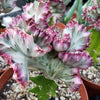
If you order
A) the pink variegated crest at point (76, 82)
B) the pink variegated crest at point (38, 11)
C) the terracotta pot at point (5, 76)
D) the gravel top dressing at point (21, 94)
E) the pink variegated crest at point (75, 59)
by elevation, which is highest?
the pink variegated crest at point (38, 11)

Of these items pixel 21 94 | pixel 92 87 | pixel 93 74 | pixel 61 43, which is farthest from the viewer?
pixel 93 74

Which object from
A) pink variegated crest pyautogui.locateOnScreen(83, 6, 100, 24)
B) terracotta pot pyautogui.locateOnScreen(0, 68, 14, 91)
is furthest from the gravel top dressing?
pink variegated crest pyautogui.locateOnScreen(83, 6, 100, 24)

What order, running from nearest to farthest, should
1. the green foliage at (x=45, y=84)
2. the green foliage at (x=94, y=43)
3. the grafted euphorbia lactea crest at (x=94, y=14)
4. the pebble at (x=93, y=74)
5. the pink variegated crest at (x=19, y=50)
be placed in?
the pink variegated crest at (x=19, y=50)
the green foliage at (x=45, y=84)
the grafted euphorbia lactea crest at (x=94, y=14)
the green foliage at (x=94, y=43)
the pebble at (x=93, y=74)

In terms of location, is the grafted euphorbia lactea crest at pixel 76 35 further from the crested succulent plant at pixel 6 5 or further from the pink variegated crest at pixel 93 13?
the crested succulent plant at pixel 6 5

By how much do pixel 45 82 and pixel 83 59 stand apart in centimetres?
24

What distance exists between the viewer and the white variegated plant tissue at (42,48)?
0.58 m

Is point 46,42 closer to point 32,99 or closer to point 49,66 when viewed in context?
point 49,66

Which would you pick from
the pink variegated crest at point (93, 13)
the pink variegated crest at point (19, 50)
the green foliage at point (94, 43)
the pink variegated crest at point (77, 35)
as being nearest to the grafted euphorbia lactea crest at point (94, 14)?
the pink variegated crest at point (93, 13)

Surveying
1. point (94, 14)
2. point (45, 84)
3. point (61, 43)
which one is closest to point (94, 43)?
point (94, 14)

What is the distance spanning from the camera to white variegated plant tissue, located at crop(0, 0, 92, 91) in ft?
1.90

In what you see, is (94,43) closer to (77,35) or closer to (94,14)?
(94,14)

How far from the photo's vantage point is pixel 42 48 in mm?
600

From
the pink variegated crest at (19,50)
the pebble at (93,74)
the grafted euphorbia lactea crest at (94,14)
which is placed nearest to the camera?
the pink variegated crest at (19,50)

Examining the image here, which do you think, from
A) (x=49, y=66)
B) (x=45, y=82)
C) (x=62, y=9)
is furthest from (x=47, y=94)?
(x=62, y=9)
